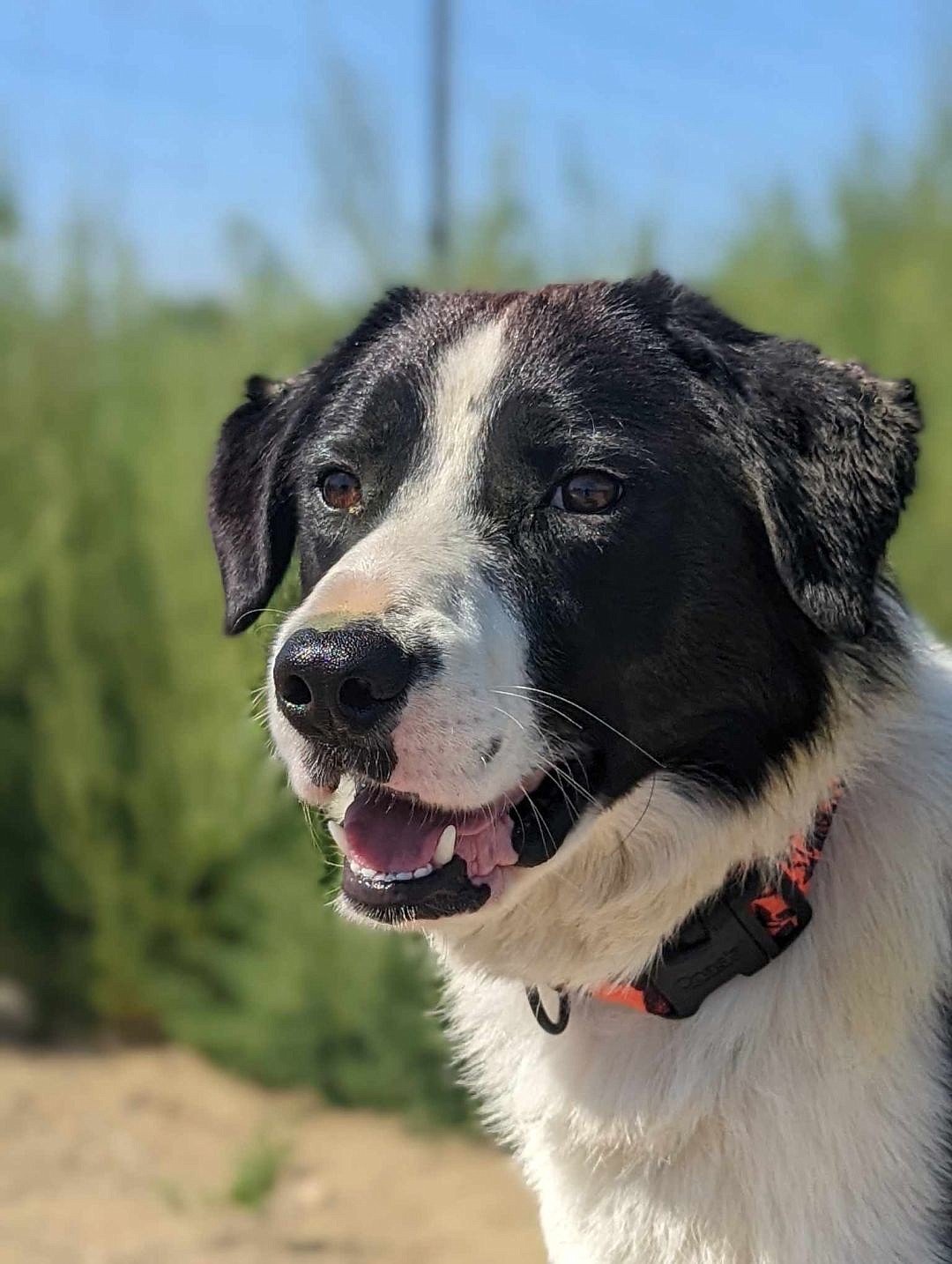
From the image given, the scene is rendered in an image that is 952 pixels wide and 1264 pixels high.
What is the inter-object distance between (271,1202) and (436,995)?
84 centimetres

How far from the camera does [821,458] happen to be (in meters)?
2.11

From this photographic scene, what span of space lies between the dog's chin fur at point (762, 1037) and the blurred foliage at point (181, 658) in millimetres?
2200

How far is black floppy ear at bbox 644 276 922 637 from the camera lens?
2.06m

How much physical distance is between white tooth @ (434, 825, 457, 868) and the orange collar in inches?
14.2

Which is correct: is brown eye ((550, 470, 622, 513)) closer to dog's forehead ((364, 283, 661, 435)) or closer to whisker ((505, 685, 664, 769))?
dog's forehead ((364, 283, 661, 435))

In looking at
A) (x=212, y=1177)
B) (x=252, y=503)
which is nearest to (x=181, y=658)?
(x=212, y=1177)

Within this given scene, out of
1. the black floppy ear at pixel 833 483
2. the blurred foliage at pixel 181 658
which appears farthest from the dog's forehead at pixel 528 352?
the blurred foliage at pixel 181 658

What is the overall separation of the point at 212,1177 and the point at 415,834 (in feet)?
10.4

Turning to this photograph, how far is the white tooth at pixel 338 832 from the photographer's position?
6.88 feet

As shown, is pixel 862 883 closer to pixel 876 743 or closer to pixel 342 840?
pixel 876 743

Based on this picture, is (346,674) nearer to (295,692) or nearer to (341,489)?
(295,692)

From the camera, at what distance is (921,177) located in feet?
14.8

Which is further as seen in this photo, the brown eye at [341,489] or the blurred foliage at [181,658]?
the blurred foliage at [181,658]

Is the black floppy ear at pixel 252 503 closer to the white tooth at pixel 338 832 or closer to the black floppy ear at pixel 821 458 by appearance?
the white tooth at pixel 338 832
